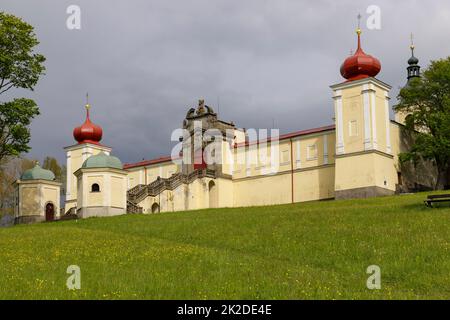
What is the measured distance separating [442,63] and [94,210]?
2943cm

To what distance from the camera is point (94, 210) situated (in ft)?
157

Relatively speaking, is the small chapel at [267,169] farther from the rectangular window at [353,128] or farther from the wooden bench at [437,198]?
the wooden bench at [437,198]

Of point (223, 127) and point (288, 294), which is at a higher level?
point (223, 127)

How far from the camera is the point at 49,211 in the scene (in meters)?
56.3

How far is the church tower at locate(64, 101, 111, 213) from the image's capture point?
69.4 m

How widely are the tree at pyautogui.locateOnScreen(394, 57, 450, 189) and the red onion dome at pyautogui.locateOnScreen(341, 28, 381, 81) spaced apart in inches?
193

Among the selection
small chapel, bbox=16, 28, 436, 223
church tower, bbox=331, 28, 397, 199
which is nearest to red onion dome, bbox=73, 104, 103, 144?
small chapel, bbox=16, 28, 436, 223

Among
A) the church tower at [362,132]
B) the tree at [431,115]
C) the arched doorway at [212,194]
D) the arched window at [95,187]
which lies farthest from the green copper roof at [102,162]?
the tree at [431,115]

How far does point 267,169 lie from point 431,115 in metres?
14.5

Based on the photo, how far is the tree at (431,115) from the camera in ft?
169

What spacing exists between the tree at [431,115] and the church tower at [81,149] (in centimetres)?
→ 3044
